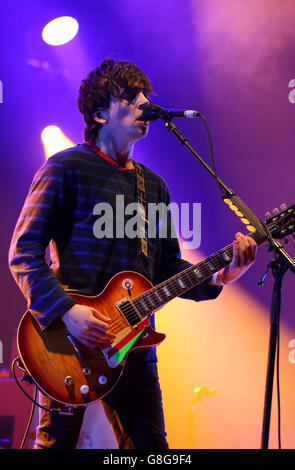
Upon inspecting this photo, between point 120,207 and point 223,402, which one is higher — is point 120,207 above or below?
above

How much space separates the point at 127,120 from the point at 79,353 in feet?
3.86

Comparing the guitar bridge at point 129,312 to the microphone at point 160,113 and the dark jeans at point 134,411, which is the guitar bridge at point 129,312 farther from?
the microphone at point 160,113

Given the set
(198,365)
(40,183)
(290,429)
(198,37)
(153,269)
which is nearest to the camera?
(40,183)

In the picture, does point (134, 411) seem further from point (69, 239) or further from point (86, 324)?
point (69, 239)

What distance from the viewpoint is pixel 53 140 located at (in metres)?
4.61

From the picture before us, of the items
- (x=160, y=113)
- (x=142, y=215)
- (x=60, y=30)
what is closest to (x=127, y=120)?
(x=160, y=113)

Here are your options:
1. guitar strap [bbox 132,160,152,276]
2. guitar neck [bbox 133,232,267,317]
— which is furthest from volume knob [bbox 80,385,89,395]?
guitar strap [bbox 132,160,152,276]

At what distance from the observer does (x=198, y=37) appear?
4.35 meters

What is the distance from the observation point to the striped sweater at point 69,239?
6.23 feet

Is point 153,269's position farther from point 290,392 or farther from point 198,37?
point 198,37

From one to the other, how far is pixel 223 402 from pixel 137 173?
2.42 m

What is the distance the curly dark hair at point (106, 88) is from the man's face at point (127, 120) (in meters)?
0.04

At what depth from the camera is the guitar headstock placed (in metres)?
2.33
